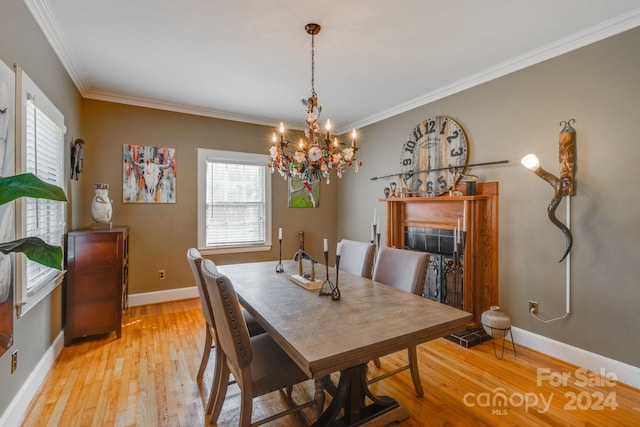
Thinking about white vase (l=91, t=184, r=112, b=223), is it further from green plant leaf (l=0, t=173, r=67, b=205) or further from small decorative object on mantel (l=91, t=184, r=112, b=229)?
green plant leaf (l=0, t=173, r=67, b=205)

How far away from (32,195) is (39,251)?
18 centimetres

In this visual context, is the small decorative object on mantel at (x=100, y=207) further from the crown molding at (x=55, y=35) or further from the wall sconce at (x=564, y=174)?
the wall sconce at (x=564, y=174)

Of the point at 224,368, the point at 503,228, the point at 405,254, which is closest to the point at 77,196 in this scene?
the point at 224,368

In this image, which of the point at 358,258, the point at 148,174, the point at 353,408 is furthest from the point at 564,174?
the point at 148,174

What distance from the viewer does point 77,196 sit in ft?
11.1

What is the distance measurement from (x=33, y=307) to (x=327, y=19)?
2873mm

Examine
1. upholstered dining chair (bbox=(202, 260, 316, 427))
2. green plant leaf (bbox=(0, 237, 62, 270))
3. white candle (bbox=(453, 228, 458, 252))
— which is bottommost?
upholstered dining chair (bbox=(202, 260, 316, 427))

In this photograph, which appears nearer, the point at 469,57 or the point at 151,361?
the point at 151,361

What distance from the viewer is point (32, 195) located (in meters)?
0.94

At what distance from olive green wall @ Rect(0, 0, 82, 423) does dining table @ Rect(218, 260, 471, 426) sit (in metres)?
1.34

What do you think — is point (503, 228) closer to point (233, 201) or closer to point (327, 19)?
point (327, 19)

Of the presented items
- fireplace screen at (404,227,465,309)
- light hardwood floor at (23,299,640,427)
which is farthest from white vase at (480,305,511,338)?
fireplace screen at (404,227,465,309)

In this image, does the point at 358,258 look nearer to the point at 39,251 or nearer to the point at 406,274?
the point at 406,274

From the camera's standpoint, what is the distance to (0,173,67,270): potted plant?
3.10 feet
